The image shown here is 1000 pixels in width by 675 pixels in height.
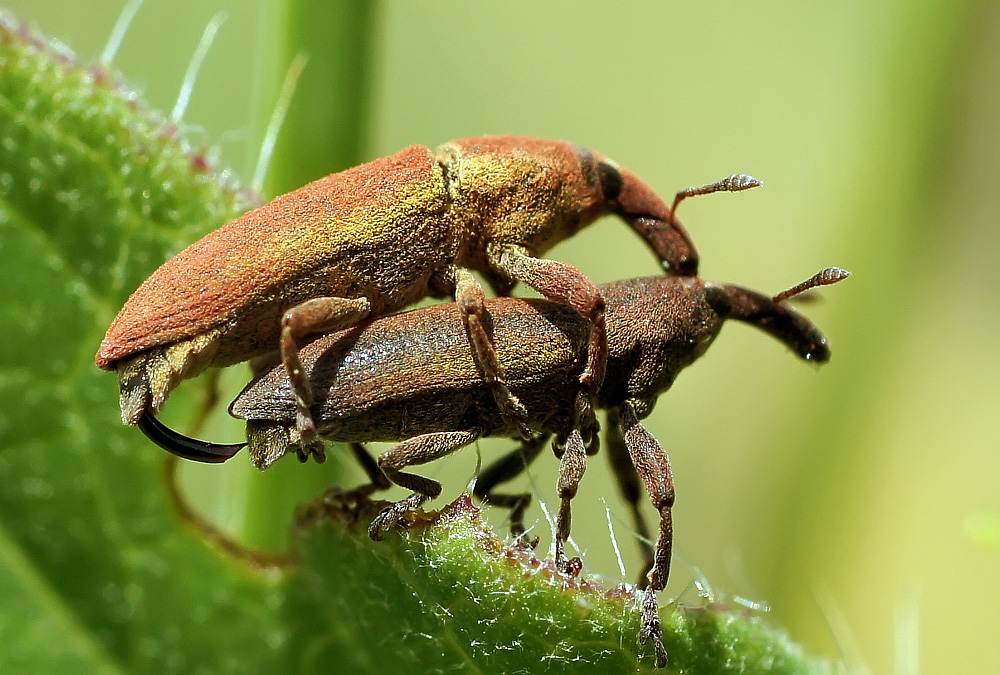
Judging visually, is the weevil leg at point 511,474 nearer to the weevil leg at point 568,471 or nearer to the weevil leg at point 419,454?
the weevil leg at point 568,471

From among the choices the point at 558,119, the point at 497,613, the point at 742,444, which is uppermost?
the point at 558,119

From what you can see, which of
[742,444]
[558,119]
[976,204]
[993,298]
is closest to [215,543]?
[742,444]

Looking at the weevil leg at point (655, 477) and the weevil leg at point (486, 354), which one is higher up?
the weevil leg at point (486, 354)

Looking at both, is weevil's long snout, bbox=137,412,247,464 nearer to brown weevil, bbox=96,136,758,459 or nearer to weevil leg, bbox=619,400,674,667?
brown weevil, bbox=96,136,758,459

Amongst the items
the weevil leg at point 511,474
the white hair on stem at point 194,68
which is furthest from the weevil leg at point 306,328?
the white hair on stem at point 194,68

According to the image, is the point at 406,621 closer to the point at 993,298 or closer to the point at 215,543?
the point at 215,543

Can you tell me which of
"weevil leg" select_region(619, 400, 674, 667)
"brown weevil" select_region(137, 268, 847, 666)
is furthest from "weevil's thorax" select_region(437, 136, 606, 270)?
"weevil leg" select_region(619, 400, 674, 667)

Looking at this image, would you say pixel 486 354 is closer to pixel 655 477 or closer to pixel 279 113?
pixel 655 477
